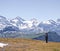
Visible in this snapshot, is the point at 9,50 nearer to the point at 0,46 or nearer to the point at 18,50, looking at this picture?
the point at 18,50

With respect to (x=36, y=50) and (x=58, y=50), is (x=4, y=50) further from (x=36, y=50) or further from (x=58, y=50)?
(x=58, y=50)

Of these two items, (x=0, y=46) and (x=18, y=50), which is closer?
(x=18, y=50)

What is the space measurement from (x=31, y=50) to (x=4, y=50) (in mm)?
6111

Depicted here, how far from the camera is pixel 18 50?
44.5 m

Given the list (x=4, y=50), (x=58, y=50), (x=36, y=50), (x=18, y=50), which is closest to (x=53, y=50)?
(x=58, y=50)

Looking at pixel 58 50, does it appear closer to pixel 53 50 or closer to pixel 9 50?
pixel 53 50

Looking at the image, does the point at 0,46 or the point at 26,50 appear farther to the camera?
the point at 0,46

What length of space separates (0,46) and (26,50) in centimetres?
747

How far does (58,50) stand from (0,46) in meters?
14.1

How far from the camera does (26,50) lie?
1762 inches

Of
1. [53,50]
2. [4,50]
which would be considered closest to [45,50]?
[53,50]

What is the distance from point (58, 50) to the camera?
45.8 meters

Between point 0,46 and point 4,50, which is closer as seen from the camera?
point 4,50

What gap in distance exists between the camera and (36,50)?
45344 millimetres
